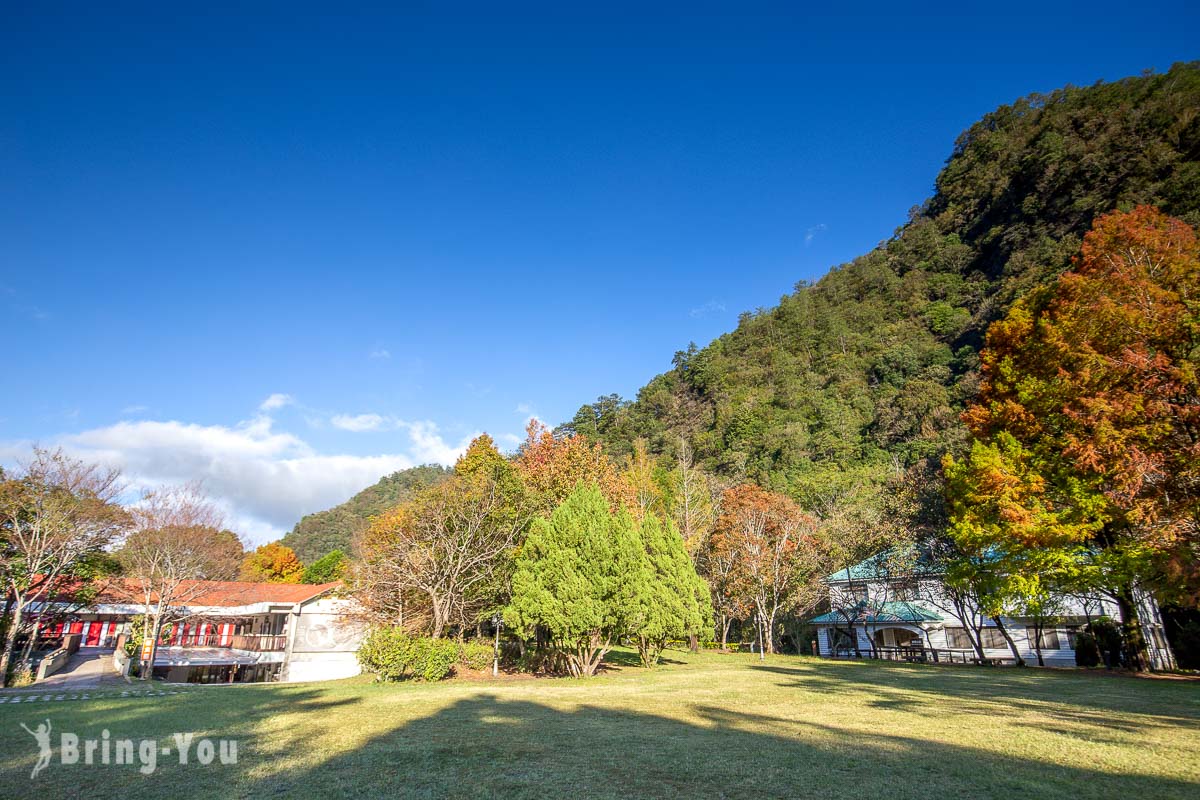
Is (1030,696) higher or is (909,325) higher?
(909,325)

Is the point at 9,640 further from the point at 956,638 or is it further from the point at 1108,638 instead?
the point at 956,638

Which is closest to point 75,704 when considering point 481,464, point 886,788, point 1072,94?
point 886,788

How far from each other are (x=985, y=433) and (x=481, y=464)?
2146 centimetres

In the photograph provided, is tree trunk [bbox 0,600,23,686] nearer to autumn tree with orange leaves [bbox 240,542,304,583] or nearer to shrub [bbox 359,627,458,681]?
shrub [bbox 359,627,458,681]

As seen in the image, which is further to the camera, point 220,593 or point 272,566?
point 272,566

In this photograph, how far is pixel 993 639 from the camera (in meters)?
28.3

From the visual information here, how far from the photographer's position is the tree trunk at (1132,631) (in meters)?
15.8

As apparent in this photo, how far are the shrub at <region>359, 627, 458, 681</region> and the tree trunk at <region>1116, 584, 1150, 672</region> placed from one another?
19.4 m

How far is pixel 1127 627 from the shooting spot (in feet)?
56.3

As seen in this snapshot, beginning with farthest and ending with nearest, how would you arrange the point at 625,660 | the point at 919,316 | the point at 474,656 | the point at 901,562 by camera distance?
the point at 919,316 < the point at 901,562 < the point at 625,660 < the point at 474,656

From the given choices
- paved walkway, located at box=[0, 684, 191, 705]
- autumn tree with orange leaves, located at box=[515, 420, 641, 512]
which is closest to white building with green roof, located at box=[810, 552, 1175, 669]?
autumn tree with orange leaves, located at box=[515, 420, 641, 512]

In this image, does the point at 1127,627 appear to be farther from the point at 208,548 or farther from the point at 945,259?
the point at 945,259

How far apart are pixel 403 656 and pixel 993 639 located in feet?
93.6

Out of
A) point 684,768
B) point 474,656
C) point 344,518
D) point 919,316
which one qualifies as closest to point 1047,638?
point 474,656
